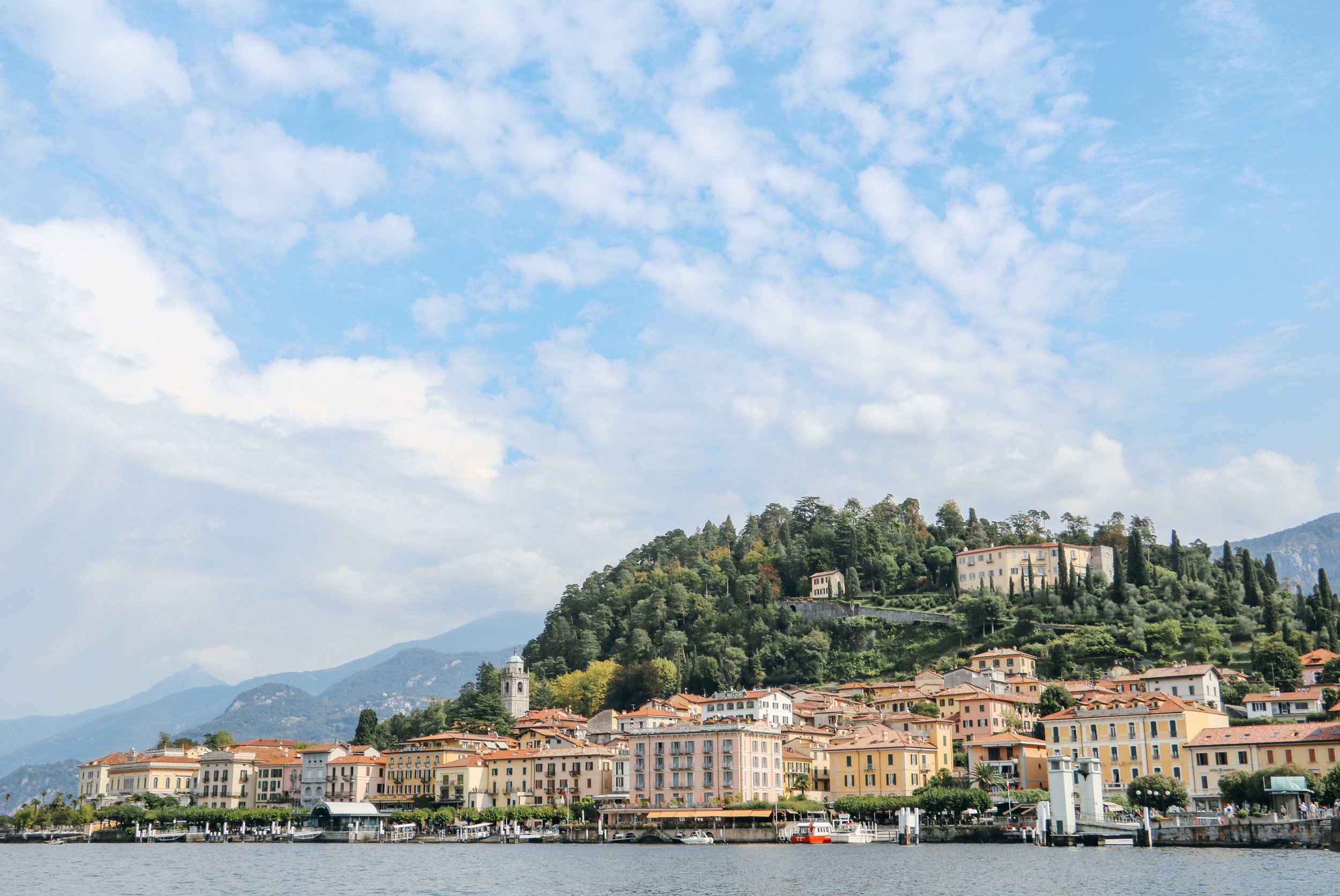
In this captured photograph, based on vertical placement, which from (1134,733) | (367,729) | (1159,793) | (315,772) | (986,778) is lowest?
(1159,793)

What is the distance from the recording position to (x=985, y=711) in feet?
333

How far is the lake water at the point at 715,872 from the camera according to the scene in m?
49.9

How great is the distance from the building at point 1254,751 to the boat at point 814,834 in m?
24.2

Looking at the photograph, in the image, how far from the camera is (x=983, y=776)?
88125mm

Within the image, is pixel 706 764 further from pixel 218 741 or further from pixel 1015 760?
pixel 218 741

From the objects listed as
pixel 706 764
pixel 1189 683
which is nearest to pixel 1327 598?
pixel 1189 683

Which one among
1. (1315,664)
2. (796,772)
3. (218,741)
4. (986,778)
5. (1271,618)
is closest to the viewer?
(986,778)

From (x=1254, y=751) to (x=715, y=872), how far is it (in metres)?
38.1

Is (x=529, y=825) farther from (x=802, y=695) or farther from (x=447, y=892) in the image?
(x=447, y=892)

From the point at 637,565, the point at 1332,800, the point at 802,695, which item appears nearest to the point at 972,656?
the point at 802,695

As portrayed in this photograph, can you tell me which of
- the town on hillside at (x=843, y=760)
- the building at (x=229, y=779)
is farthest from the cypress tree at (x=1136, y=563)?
the building at (x=229, y=779)

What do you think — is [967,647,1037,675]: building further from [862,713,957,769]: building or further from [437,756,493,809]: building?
[437,756,493,809]: building

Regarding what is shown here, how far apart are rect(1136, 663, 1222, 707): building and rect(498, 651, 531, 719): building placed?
7354cm

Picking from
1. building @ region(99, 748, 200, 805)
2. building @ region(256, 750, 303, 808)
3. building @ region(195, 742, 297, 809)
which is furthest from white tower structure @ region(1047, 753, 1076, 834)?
building @ region(99, 748, 200, 805)
